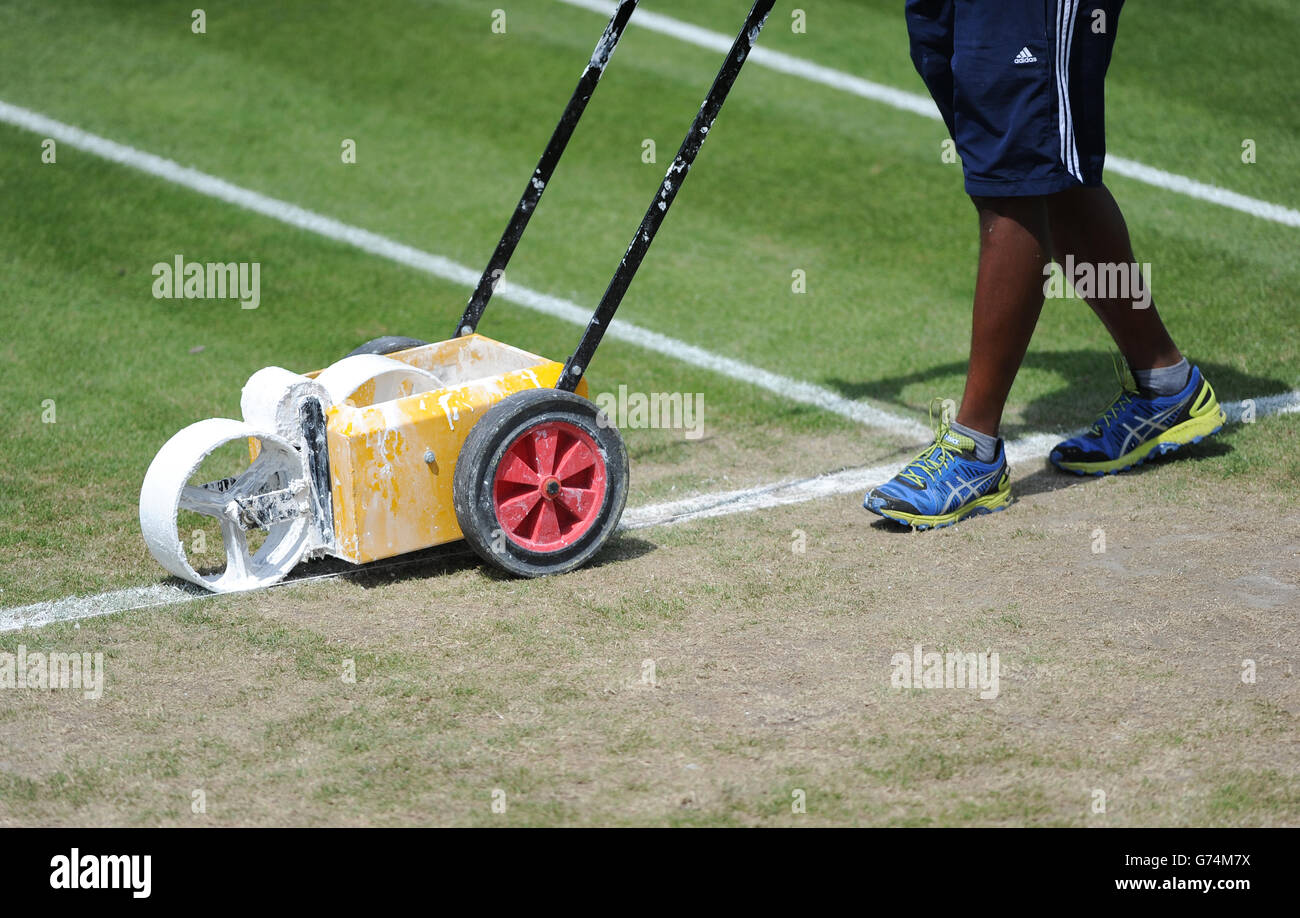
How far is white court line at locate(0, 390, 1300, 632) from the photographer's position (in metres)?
3.97

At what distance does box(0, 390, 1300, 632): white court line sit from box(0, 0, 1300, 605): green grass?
110mm

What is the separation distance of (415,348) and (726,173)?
→ 141 inches

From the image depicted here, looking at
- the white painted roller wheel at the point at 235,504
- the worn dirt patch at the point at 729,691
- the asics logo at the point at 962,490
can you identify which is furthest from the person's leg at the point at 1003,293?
the white painted roller wheel at the point at 235,504

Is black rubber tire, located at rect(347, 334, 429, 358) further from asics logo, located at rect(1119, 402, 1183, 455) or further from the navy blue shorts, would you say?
asics logo, located at rect(1119, 402, 1183, 455)

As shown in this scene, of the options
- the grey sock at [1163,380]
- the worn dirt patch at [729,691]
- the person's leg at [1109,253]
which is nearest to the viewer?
the worn dirt patch at [729,691]

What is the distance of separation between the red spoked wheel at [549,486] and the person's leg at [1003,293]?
1210 millimetres

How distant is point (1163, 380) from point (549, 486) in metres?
2.08

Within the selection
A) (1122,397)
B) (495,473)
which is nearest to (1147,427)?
(1122,397)

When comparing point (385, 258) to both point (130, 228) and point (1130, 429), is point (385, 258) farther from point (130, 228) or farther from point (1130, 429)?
point (1130, 429)

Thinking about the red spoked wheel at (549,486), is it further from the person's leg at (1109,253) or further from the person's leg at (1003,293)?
the person's leg at (1109,253)

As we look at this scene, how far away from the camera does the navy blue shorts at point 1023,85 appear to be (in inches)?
165

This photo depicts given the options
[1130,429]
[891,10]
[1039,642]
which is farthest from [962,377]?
[891,10]

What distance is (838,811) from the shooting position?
9.71 ft

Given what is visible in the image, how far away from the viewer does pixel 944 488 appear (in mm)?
4410
